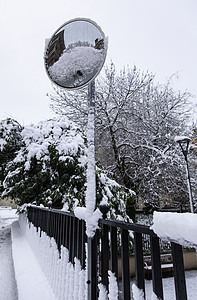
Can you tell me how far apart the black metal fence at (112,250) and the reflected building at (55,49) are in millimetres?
1330

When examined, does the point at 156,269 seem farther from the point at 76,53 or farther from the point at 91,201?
the point at 76,53

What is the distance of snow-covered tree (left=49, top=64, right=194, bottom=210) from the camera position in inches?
388

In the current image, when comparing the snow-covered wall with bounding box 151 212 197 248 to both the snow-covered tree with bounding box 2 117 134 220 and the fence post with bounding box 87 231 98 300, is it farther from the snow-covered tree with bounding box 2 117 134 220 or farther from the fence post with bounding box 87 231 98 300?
the snow-covered tree with bounding box 2 117 134 220

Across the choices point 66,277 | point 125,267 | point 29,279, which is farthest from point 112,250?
point 29,279

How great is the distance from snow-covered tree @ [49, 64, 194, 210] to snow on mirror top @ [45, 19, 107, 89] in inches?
316

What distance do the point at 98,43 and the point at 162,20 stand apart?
8.56 meters

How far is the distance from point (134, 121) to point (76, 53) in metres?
9.90

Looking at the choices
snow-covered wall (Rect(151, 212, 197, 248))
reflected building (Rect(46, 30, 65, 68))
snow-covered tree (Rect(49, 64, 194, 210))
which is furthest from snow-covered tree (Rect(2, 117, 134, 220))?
snow-covered wall (Rect(151, 212, 197, 248))

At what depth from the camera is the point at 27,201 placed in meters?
6.06

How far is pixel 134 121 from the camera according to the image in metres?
11.1

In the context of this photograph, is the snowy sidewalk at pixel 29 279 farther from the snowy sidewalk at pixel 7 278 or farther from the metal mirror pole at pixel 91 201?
the metal mirror pole at pixel 91 201

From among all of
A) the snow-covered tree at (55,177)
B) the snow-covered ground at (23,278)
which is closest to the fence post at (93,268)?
the snow-covered ground at (23,278)

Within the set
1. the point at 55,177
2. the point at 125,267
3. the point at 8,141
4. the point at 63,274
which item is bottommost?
the point at 63,274

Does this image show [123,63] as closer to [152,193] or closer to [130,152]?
[130,152]
